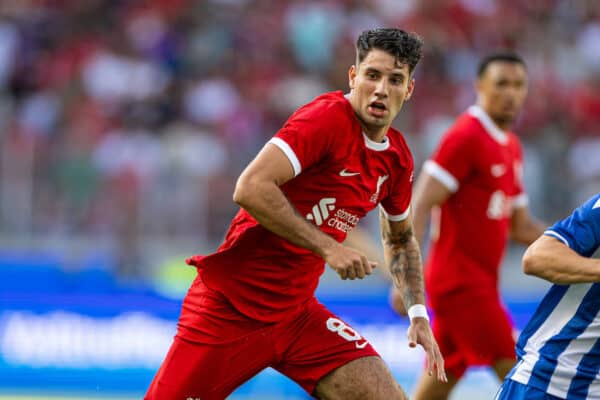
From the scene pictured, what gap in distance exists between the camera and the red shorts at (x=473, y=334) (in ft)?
23.1

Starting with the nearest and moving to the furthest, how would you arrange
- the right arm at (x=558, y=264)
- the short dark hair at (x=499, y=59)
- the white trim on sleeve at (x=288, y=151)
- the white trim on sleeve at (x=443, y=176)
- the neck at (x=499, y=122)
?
the right arm at (x=558, y=264) < the white trim on sleeve at (x=288, y=151) < the white trim on sleeve at (x=443, y=176) < the neck at (x=499, y=122) < the short dark hair at (x=499, y=59)

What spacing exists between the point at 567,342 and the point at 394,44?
1579mm

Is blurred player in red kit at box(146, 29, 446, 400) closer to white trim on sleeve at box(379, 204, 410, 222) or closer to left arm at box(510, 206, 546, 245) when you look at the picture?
white trim on sleeve at box(379, 204, 410, 222)

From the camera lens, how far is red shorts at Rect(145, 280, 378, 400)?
4.92 m

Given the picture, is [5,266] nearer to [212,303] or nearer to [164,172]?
[164,172]

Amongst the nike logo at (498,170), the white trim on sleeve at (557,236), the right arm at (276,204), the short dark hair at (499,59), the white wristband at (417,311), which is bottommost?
the white wristband at (417,311)

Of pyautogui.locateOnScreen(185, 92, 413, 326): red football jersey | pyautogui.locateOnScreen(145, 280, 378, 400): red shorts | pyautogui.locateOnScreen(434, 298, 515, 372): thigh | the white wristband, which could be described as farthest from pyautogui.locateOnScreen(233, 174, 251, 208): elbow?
pyautogui.locateOnScreen(434, 298, 515, 372): thigh

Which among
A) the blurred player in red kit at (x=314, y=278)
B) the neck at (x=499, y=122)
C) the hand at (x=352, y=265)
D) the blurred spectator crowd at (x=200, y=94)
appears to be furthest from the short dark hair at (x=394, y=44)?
the blurred spectator crowd at (x=200, y=94)

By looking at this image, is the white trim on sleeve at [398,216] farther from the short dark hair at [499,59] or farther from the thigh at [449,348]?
the short dark hair at [499,59]

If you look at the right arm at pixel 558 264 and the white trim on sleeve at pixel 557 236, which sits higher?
the white trim on sleeve at pixel 557 236

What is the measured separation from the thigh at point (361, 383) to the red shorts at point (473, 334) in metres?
2.15

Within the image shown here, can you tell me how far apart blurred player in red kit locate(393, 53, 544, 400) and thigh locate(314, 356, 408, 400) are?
1953mm

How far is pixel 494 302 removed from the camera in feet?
23.7

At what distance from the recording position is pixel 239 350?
5008mm
